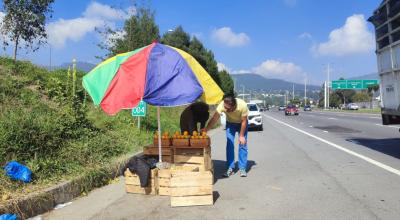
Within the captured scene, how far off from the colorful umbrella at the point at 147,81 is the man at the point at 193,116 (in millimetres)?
1551

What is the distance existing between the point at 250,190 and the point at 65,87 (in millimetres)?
7654

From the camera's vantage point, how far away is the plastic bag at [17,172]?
6.82 metres

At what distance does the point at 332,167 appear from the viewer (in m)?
10.3

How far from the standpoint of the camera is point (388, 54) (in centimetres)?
1172

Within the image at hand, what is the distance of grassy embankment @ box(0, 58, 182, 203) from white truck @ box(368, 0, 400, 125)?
664 centimetres

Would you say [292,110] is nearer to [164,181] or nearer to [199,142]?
[199,142]

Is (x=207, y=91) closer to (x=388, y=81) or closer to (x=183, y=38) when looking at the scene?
(x=388, y=81)

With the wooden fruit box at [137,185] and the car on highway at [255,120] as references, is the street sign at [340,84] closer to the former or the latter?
the car on highway at [255,120]

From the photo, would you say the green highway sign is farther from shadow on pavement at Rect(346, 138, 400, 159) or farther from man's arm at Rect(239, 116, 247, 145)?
man's arm at Rect(239, 116, 247, 145)

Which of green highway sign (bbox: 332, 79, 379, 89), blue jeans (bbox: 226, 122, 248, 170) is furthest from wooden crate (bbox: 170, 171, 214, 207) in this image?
green highway sign (bbox: 332, 79, 379, 89)

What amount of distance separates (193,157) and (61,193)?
2.43 meters

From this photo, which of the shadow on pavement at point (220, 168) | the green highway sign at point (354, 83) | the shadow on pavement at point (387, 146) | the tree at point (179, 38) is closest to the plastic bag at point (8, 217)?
the shadow on pavement at point (220, 168)

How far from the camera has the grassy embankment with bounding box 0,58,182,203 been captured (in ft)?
25.0

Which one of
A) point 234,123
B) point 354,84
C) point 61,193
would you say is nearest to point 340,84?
point 354,84
